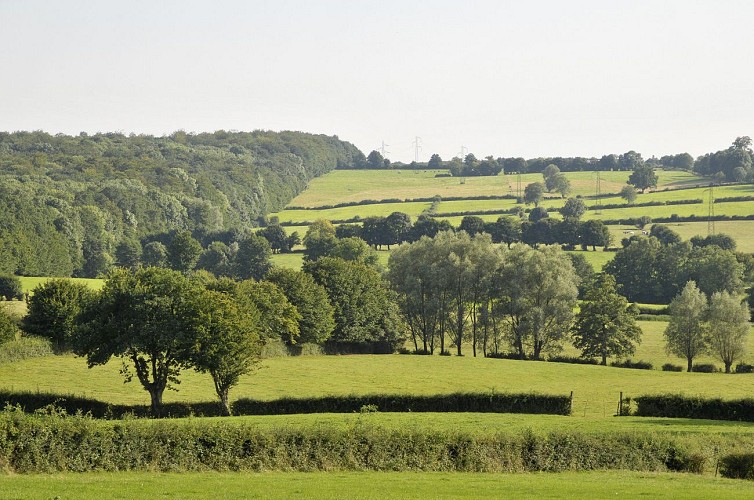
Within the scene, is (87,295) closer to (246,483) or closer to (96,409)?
(96,409)

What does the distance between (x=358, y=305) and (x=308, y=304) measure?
13.5 metres

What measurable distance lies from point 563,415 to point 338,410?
1581 cm

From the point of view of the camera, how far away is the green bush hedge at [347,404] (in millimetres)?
61844

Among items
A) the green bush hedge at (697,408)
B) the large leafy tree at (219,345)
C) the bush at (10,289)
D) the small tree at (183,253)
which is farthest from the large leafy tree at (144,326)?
the small tree at (183,253)

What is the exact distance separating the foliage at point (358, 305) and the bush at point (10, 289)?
146 ft

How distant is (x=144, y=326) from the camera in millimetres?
67188

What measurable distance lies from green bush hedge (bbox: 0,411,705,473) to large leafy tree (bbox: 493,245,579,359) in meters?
69.8

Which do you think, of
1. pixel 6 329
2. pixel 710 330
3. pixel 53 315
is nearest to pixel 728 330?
pixel 710 330

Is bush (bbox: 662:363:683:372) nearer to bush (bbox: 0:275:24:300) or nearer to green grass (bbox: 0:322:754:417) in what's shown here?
green grass (bbox: 0:322:754:417)

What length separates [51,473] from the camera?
36.3 metres

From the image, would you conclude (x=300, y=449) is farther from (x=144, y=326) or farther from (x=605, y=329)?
(x=605, y=329)

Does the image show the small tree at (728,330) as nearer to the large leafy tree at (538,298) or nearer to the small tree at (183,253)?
the large leafy tree at (538,298)

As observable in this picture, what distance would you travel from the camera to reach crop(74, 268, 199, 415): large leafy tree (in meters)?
66.5

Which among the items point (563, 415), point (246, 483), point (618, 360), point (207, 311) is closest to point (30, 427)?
point (246, 483)
